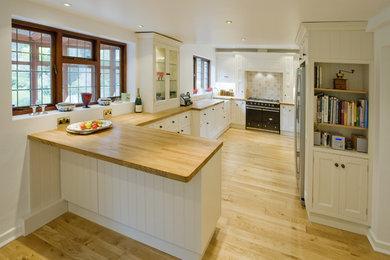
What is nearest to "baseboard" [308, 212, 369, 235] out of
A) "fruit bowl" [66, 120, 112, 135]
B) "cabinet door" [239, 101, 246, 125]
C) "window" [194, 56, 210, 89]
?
"fruit bowl" [66, 120, 112, 135]

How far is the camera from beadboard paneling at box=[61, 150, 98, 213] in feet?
7.95

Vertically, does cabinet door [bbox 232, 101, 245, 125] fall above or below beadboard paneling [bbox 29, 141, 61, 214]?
above

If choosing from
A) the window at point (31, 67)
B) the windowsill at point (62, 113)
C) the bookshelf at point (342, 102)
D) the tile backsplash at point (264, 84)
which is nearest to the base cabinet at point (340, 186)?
the bookshelf at point (342, 102)

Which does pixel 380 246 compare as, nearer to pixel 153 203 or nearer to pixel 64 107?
pixel 153 203

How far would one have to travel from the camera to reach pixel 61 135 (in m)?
2.38

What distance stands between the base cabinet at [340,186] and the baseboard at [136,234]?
154 centimetres

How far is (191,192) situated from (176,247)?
22.5 inches

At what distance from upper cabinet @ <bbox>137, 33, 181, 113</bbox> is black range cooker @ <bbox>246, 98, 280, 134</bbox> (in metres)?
3.13

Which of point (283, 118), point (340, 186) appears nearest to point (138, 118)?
point (340, 186)

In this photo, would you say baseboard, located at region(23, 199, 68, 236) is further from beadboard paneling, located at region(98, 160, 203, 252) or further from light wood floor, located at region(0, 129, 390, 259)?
beadboard paneling, located at region(98, 160, 203, 252)

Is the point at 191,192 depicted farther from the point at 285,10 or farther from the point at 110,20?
the point at 110,20

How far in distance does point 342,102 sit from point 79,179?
293 cm

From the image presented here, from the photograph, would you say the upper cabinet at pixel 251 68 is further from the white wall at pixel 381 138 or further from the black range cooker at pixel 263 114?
the white wall at pixel 381 138

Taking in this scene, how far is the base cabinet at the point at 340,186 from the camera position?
2.46 meters
